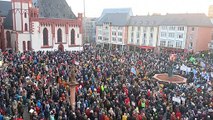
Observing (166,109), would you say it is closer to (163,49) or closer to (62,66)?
(62,66)

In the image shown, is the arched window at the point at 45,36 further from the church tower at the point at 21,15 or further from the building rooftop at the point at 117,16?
the building rooftop at the point at 117,16

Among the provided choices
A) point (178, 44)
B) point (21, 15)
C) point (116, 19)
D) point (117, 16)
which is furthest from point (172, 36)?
point (21, 15)

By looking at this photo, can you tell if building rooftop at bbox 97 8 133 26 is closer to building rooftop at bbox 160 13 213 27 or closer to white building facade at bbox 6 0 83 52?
building rooftop at bbox 160 13 213 27

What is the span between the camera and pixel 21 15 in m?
38.7

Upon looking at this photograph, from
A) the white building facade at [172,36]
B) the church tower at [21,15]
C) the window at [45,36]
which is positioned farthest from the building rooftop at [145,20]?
the church tower at [21,15]

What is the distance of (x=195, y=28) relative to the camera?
1890 inches

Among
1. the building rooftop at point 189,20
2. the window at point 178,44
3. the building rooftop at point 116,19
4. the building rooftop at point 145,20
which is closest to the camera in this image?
the building rooftop at point 189,20

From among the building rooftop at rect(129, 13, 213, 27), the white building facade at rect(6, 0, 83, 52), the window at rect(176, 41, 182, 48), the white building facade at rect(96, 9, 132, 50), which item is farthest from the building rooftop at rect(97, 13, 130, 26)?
the white building facade at rect(6, 0, 83, 52)

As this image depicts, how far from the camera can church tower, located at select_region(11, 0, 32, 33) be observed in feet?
126

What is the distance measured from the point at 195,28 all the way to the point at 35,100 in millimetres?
41357

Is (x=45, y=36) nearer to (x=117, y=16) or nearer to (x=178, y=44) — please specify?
(x=178, y=44)

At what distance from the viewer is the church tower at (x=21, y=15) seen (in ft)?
126

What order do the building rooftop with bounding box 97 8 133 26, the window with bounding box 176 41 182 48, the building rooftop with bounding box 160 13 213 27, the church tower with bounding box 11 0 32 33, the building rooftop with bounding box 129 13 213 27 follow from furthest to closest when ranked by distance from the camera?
1. the building rooftop with bounding box 97 8 133 26
2. the window with bounding box 176 41 182 48
3. the building rooftop with bounding box 129 13 213 27
4. the building rooftop with bounding box 160 13 213 27
5. the church tower with bounding box 11 0 32 33

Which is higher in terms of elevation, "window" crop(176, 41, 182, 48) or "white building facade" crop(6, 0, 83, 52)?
"white building facade" crop(6, 0, 83, 52)
